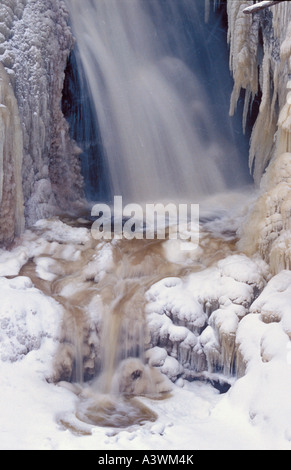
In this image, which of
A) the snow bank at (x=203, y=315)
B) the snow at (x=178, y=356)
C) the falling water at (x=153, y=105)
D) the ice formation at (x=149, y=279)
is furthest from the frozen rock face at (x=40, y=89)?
the snow bank at (x=203, y=315)

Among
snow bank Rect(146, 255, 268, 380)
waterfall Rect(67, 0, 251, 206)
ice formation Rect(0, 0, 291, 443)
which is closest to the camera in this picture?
ice formation Rect(0, 0, 291, 443)

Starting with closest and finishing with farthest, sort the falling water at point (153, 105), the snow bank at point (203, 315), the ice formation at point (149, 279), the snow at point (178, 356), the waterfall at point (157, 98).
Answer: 1. the snow at point (178, 356)
2. the ice formation at point (149, 279)
3. the snow bank at point (203, 315)
4. the falling water at point (153, 105)
5. the waterfall at point (157, 98)

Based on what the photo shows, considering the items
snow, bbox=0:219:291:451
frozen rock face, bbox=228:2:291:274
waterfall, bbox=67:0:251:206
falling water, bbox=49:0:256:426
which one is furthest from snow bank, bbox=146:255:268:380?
waterfall, bbox=67:0:251:206

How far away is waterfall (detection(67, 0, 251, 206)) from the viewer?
27.7 feet

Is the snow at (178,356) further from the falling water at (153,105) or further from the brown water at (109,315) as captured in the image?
the falling water at (153,105)

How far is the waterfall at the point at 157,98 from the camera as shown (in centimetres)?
845

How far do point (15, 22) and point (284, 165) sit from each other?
3799 mm

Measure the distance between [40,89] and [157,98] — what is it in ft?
9.36

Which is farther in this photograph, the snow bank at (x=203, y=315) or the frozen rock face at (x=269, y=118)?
the frozen rock face at (x=269, y=118)

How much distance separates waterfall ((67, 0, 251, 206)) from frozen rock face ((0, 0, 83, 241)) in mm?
934

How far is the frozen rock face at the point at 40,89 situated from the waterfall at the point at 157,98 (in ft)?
3.06

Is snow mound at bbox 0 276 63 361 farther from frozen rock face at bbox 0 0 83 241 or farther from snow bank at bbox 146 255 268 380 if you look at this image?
frozen rock face at bbox 0 0 83 241

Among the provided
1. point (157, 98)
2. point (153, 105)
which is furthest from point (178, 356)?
point (157, 98)

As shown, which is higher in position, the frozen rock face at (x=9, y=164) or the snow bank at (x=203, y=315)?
the frozen rock face at (x=9, y=164)
